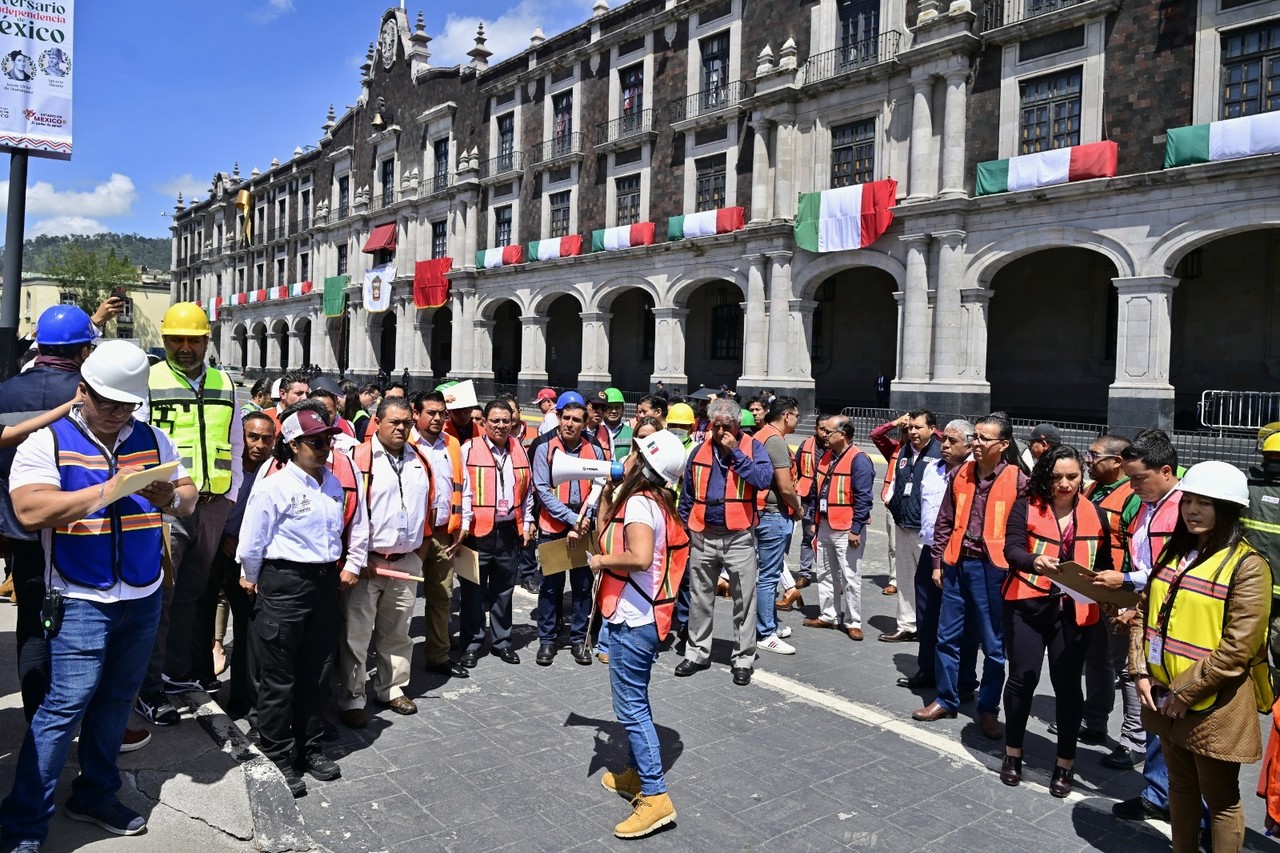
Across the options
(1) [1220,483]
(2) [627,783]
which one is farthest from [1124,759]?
(2) [627,783]

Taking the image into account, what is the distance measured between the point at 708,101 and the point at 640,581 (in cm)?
2476

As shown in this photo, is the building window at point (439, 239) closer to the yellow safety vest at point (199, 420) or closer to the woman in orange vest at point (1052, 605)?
the yellow safety vest at point (199, 420)

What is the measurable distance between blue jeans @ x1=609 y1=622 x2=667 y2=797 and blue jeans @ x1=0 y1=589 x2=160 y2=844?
2144 millimetres

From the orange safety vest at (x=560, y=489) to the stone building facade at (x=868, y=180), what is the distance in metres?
14.9

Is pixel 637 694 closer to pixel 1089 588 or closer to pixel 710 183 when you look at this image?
pixel 1089 588

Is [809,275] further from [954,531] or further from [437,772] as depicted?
[437,772]

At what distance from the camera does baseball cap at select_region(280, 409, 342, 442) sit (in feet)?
14.4

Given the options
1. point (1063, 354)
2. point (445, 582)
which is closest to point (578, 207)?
point (1063, 354)

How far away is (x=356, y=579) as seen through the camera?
494 cm

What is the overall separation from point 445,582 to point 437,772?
1.84 meters

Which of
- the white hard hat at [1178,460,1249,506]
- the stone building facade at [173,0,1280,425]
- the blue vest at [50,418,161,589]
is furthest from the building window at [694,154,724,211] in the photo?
the blue vest at [50,418,161,589]

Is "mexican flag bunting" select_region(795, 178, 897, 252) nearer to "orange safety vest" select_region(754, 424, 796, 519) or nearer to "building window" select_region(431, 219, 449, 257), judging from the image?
"orange safety vest" select_region(754, 424, 796, 519)

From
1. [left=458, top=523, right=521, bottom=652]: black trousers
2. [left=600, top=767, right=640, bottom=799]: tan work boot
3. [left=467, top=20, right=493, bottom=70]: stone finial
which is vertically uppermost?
[left=467, top=20, right=493, bottom=70]: stone finial

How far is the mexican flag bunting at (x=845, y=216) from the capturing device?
21172 mm
